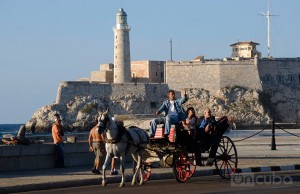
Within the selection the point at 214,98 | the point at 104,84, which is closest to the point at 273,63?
the point at 214,98

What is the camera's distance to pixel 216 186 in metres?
15.4

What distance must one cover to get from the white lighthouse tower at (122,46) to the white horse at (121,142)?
70840 millimetres

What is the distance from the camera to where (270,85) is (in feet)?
301

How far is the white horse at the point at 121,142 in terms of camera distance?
15.8 meters

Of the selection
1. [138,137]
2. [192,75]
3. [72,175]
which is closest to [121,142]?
[138,137]

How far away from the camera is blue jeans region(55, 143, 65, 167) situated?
760 inches

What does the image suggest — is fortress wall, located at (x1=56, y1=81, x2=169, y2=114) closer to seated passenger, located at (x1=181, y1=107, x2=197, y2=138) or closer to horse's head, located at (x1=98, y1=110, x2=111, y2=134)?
seated passenger, located at (x1=181, y1=107, x2=197, y2=138)

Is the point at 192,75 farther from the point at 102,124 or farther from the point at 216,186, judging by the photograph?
the point at 216,186

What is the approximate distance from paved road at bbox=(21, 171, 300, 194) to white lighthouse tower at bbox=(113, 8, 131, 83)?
70.2m

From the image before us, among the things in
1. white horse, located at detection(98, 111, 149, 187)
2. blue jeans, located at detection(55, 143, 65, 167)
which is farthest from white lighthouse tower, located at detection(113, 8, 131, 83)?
white horse, located at detection(98, 111, 149, 187)

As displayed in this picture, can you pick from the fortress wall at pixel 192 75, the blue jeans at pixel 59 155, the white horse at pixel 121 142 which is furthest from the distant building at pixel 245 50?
the white horse at pixel 121 142

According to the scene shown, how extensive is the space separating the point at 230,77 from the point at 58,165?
2794 inches

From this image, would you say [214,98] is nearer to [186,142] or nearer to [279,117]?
[279,117]

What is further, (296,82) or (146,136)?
(296,82)
